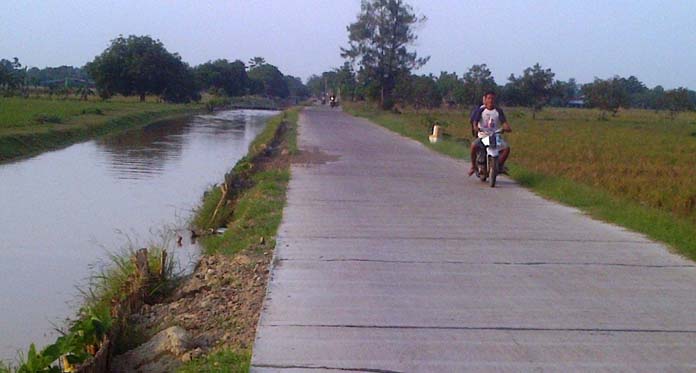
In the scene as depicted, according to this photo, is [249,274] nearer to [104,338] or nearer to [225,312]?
[225,312]

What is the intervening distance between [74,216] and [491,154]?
21.7 ft

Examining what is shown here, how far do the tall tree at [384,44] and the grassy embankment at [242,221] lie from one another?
51.3m

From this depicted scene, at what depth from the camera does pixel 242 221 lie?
35.8 ft

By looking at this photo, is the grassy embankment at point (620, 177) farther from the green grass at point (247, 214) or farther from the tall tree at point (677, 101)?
the tall tree at point (677, 101)

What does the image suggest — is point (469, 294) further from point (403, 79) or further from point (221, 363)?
point (403, 79)

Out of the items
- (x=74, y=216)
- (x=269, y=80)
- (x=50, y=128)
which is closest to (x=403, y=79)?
(x=50, y=128)

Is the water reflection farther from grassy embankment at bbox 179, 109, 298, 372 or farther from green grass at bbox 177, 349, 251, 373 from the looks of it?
green grass at bbox 177, 349, 251, 373

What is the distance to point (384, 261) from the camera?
7.79 m

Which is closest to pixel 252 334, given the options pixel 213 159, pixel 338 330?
pixel 338 330

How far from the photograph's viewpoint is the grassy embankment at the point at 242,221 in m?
5.25

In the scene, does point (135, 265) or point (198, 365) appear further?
point (135, 265)

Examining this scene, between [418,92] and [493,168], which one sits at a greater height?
[493,168]

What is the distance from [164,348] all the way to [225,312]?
2.91 ft

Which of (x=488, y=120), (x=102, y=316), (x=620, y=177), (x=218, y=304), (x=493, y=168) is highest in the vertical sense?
(x=488, y=120)
